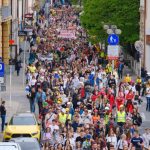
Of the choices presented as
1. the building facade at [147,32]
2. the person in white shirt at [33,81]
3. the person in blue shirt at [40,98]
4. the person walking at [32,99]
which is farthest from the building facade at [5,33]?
the person in blue shirt at [40,98]

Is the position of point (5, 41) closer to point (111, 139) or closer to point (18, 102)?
point (18, 102)

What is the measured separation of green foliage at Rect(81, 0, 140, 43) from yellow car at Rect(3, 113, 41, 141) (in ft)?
91.7

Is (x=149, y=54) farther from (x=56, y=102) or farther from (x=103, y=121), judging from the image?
(x=103, y=121)

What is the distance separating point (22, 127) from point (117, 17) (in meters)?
30.1

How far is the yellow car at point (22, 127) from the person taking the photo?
110 ft

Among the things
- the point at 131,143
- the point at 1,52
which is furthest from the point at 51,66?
the point at 131,143

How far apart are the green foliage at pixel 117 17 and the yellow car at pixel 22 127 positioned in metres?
28.0

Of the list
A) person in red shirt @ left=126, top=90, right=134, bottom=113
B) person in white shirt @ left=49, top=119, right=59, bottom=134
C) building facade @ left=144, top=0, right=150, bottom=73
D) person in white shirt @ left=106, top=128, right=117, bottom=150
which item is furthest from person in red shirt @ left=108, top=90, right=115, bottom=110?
building facade @ left=144, top=0, right=150, bottom=73

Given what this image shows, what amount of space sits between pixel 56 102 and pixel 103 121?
624 centimetres

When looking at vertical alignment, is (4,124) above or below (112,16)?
below

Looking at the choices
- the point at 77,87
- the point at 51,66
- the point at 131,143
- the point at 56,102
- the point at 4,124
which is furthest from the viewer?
the point at 51,66

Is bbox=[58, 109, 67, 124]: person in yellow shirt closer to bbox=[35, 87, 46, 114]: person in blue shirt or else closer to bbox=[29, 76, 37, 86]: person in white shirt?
bbox=[35, 87, 46, 114]: person in blue shirt

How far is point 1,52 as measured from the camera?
6222 centimetres

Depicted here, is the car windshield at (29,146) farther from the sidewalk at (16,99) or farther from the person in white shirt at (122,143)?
the sidewalk at (16,99)
